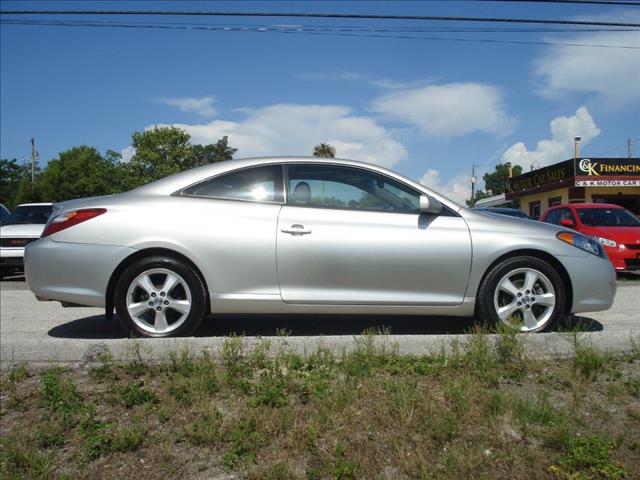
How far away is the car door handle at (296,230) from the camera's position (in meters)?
4.62

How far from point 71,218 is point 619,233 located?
33.8 ft

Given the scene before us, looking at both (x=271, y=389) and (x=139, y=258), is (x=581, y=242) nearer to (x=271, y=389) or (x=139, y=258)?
(x=271, y=389)

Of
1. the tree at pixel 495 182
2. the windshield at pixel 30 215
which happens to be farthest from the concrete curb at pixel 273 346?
the tree at pixel 495 182

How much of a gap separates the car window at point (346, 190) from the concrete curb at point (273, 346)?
1373 millimetres

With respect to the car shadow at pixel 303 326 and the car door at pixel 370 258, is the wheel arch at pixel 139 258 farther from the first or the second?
the car door at pixel 370 258

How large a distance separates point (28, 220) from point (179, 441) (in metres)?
11.9

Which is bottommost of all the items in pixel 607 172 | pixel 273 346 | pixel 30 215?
pixel 273 346

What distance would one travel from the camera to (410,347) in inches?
151

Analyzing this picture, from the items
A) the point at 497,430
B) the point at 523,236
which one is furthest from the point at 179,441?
the point at 523,236

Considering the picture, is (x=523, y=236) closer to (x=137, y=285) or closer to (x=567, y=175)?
(x=137, y=285)

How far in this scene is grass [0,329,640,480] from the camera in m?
2.64

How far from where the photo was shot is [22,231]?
12.1 meters

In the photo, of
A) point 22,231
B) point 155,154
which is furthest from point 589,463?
point 155,154

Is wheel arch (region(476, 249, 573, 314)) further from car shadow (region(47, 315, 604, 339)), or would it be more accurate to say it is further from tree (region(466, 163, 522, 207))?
tree (region(466, 163, 522, 207))
